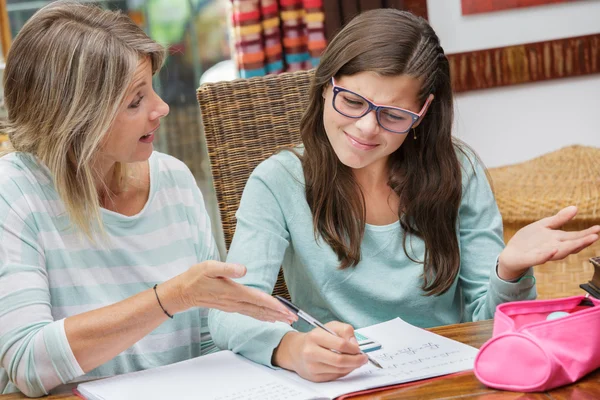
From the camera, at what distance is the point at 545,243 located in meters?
1.21

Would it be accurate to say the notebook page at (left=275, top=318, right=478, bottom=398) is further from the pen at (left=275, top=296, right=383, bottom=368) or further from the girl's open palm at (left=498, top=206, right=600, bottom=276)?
the girl's open palm at (left=498, top=206, right=600, bottom=276)

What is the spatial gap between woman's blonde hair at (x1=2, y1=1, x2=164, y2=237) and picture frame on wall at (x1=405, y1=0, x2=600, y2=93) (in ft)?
7.22

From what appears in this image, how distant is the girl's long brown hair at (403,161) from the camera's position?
1.46 metres

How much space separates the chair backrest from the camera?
5.68 feet

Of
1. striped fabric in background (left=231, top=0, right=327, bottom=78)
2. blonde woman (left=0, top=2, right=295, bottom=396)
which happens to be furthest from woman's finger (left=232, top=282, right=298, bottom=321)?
striped fabric in background (left=231, top=0, right=327, bottom=78)

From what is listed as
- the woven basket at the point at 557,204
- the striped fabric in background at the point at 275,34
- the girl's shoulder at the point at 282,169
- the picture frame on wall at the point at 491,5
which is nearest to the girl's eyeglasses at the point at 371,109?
the girl's shoulder at the point at 282,169

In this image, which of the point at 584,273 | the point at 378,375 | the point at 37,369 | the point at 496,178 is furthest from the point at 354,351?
the point at 496,178

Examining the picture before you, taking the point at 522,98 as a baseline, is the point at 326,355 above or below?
above

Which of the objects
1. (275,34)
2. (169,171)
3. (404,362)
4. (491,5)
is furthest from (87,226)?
(491,5)

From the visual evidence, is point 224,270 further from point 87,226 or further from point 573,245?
point 573,245

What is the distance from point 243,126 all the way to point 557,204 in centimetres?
124

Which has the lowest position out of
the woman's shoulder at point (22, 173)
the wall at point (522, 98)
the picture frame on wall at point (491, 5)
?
the wall at point (522, 98)

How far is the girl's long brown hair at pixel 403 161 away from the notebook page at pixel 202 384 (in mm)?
379

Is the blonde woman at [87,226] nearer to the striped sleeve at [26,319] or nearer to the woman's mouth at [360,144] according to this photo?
the striped sleeve at [26,319]
